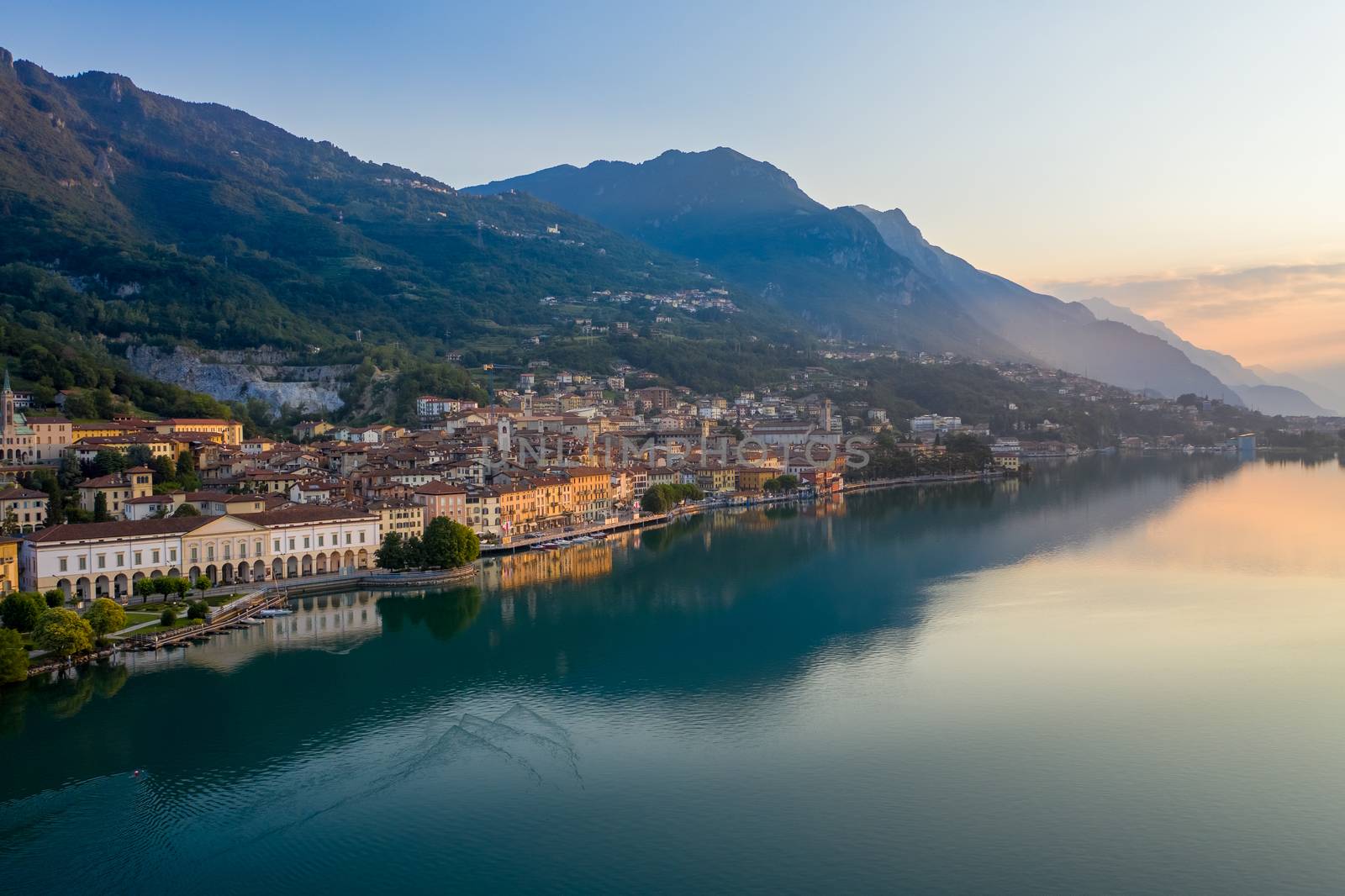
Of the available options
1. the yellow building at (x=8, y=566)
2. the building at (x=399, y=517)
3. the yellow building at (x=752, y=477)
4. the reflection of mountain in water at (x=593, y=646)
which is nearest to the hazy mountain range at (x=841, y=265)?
the yellow building at (x=752, y=477)

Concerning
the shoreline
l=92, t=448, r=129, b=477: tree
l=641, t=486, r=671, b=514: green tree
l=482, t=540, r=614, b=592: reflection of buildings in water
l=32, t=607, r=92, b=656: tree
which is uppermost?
l=92, t=448, r=129, b=477: tree

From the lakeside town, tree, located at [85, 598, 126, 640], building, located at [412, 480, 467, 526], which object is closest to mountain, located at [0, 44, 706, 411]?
the lakeside town

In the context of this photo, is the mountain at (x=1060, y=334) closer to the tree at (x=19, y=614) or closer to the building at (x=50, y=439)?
the building at (x=50, y=439)

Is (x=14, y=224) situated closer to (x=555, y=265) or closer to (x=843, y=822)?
(x=555, y=265)

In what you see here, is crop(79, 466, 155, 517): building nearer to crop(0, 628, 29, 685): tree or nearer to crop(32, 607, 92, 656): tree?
crop(32, 607, 92, 656): tree

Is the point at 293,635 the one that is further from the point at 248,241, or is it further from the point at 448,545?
the point at 248,241
